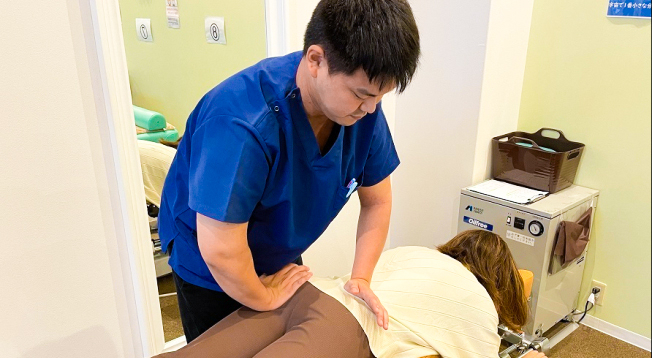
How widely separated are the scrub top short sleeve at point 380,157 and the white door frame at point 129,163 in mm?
788

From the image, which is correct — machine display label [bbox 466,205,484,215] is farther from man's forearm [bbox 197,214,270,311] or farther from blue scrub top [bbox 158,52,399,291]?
man's forearm [bbox 197,214,270,311]

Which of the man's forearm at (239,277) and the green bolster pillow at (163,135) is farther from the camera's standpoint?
the green bolster pillow at (163,135)

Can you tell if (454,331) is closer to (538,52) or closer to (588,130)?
(588,130)

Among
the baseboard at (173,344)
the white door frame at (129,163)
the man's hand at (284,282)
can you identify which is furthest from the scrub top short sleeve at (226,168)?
the baseboard at (173,344)

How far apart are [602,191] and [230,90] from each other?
1.88m

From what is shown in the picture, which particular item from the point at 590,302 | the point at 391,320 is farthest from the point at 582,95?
the point at 391,320

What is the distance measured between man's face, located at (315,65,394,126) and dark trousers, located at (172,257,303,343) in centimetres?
58

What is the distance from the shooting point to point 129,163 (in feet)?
5.31

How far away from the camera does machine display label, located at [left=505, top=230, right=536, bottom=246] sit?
81.8 inches

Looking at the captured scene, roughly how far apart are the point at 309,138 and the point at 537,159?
4.69 ft

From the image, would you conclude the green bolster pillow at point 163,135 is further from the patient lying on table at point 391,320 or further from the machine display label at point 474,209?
the machine display label at point 474,209

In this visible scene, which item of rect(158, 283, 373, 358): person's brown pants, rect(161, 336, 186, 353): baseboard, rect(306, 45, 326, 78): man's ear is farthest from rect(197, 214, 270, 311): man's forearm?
rect(161, 336, 186, 353): baseboard

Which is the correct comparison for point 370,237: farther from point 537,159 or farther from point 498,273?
point 537,159

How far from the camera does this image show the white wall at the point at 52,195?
4.54ft
